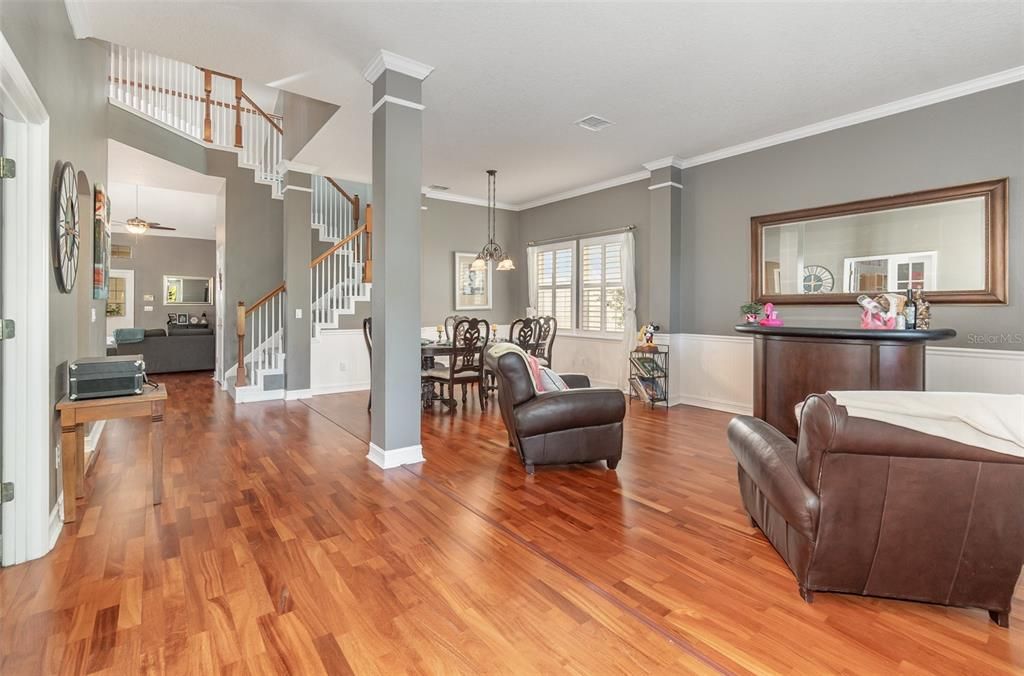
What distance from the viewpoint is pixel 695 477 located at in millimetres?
3576

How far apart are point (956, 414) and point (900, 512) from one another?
422mm

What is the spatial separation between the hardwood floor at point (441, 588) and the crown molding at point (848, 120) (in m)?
3.75

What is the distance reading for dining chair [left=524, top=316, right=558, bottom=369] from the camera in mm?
6512

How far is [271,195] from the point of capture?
738 cm

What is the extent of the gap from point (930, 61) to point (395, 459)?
5.08 meters

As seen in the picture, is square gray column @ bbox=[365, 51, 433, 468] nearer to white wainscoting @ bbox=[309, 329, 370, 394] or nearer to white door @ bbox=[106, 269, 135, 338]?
white wainscoting @ bbox=[309, 329, 370, 394]

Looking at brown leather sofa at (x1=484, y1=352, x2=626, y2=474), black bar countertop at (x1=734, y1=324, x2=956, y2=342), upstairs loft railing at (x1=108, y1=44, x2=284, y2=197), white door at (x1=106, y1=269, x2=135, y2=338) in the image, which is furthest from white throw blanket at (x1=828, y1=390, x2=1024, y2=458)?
white door at (x1=106, y1=269, x2=135, y2=338)

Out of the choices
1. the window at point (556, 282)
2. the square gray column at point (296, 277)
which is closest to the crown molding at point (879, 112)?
the window at point (556, 282)

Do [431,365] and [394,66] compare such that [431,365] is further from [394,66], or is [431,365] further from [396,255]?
[394,66]

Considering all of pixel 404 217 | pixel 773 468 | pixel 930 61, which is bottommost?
pixel 773 468

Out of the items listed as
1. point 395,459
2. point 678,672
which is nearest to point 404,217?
point 395,459

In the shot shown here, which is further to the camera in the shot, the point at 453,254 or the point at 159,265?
the point at 159,265

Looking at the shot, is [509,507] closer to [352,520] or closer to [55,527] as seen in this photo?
[352,520]

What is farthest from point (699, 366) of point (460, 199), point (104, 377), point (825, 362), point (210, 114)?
point (210, 114)
